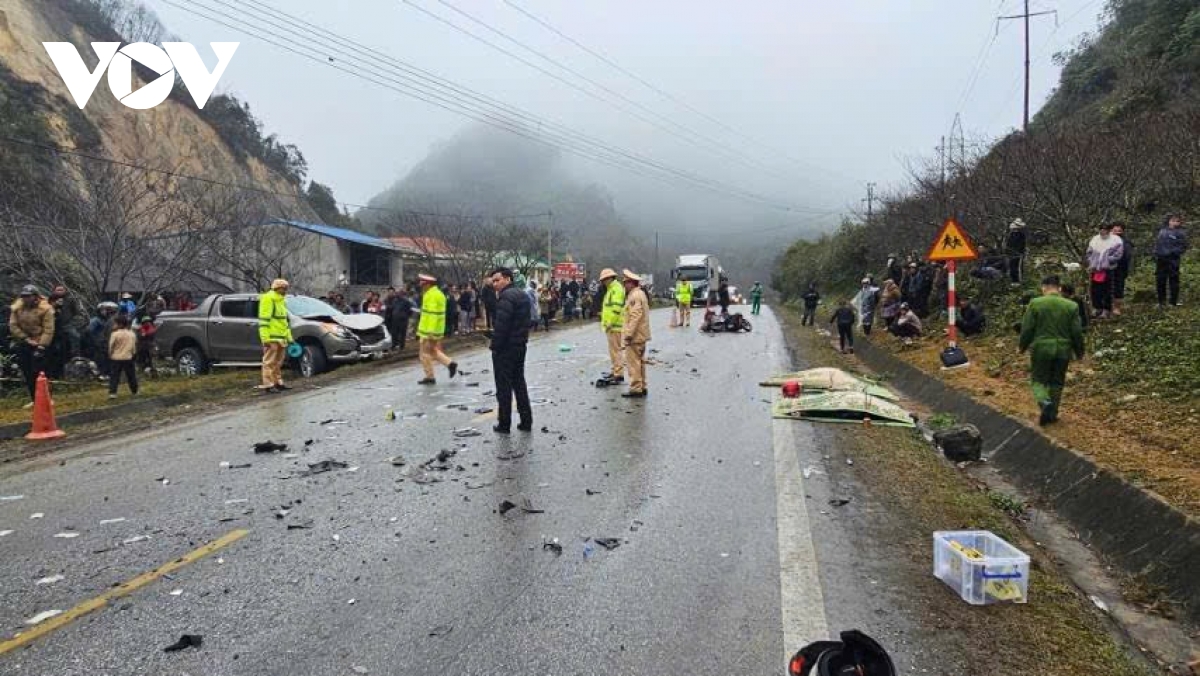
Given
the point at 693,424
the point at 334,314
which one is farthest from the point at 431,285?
the point at 693,424

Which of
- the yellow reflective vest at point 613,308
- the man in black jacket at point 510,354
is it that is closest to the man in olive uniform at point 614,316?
the yellow reflective vest at point 613,308

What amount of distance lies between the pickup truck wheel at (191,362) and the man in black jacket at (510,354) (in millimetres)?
9984

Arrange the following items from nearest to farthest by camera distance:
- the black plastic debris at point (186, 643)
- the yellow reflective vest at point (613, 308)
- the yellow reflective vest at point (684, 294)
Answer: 1. the black plastic debris at point (186, 643)
2. the yellow reflective vest at point (613, 308)
3. the yellow reflective vest at point (684, 294)

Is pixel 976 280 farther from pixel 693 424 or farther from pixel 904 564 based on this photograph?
pixel 904 564

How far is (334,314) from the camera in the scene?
16.8m

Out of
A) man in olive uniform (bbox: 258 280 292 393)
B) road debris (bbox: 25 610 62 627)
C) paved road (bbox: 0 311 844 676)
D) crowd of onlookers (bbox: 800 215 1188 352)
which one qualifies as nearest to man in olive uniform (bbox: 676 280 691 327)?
crowd of onlookers (bbox: 800 215 1188 352)

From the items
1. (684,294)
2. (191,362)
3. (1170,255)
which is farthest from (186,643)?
(684,294)

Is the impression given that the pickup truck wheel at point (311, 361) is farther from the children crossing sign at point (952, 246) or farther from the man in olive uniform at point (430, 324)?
the children crossing sign at point (952, 246)

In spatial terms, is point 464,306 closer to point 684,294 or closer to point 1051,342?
point 684,294

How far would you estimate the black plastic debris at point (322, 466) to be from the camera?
23.0 ft

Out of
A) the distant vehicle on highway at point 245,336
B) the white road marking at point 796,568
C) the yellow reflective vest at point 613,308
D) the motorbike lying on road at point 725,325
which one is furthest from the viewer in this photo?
the motorbike lying on road at point 725,325

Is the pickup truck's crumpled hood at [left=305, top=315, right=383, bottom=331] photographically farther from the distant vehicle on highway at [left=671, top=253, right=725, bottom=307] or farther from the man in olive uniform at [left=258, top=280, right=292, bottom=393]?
the distant vehicle on highway at [left=671, top=253, right=725, bottom=307]

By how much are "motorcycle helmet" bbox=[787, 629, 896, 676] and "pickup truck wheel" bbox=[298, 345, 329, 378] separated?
13.8m

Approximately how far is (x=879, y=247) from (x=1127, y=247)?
2032 cm
